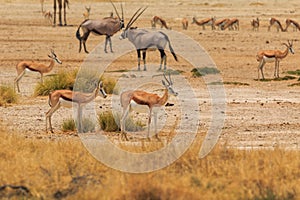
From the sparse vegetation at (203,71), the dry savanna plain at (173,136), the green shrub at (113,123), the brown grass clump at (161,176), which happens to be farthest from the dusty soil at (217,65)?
the brown grass clump at (161,176)

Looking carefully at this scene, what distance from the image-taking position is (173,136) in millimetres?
12375

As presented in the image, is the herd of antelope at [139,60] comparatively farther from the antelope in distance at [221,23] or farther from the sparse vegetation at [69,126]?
the sparse vegetation at [69,126]

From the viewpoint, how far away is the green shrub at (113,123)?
13133 mm

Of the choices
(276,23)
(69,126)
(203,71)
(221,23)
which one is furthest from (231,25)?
(69,126)

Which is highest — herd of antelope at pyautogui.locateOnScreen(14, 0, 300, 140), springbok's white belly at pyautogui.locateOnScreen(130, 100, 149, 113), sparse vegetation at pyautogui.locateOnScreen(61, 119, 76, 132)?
herd of antelope at pyautogui.locateOnScreen(14, 0, 300, 140)

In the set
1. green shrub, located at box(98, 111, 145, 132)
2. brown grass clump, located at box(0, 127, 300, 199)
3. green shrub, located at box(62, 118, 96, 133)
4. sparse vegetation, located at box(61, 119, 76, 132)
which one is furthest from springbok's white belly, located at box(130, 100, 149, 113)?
brown grass clump, located at box(0, 127, 300, 199)

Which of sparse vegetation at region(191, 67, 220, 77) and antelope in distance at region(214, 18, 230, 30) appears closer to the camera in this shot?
sparse vegetation at region(191, 67, 220, 77)

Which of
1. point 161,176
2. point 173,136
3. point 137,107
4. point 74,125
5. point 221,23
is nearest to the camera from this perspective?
point 161,176

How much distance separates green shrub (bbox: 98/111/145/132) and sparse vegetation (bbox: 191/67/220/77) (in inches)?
318

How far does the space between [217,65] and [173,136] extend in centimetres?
1213

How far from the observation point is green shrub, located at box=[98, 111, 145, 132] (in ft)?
43.1

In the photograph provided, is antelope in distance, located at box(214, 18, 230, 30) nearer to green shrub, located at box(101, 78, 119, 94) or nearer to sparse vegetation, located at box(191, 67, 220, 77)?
sparse vegetation, located at box(191, 67, 220, 77)

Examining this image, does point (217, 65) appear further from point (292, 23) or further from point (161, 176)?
point (292, 23)

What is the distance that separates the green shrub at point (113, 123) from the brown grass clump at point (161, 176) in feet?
9.74
